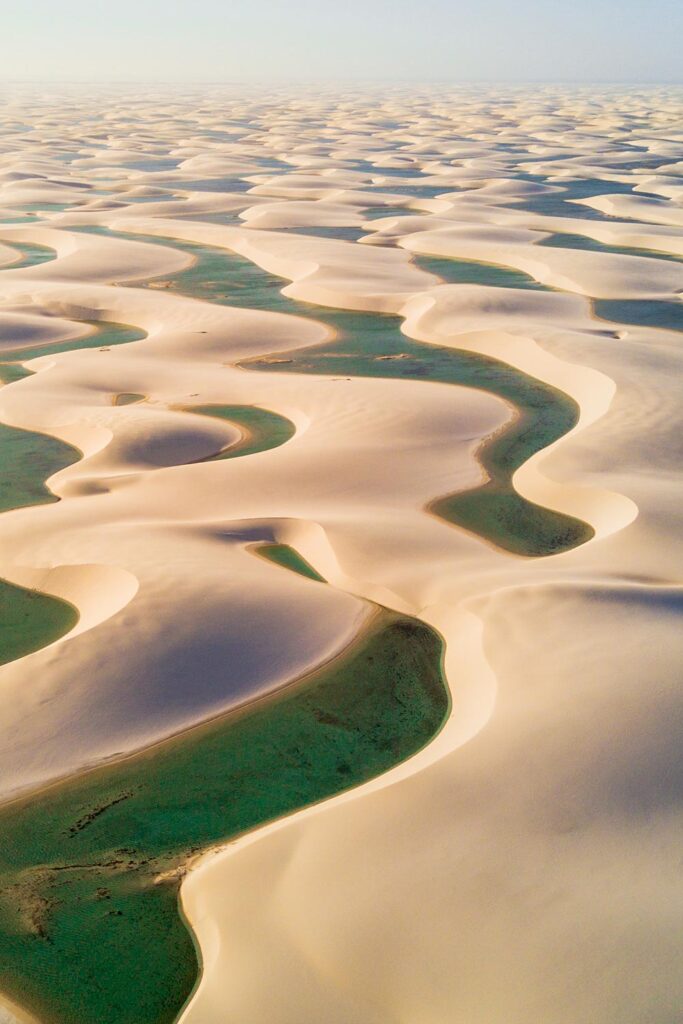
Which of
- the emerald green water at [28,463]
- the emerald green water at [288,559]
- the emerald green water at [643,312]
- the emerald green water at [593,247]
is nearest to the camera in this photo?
the emerald green water at [288,559]

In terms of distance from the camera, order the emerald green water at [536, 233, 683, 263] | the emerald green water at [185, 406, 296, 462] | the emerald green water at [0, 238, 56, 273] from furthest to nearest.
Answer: the emerald green water at [536, 233, 683, 263]
the emerald green water at [0, 238, 56, 273]
the emerald green water at [185, 406, 296, 462]

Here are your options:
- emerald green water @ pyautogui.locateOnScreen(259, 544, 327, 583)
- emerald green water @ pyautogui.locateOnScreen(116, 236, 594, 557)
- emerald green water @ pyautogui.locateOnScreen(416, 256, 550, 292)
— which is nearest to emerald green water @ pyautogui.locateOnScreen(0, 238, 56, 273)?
emerald green water @ pyautogui.locateOnScreen(116, 236, 594, 557)

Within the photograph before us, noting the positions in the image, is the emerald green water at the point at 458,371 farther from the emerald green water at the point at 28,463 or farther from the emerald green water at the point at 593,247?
the emerald green water at the point at 28,463

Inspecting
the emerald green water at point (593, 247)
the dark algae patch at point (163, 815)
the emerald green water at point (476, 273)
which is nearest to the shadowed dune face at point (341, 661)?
the dark algae patch at point (163, 815)

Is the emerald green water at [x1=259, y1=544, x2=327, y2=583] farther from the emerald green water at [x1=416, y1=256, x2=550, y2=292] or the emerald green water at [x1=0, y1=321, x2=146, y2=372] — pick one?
the emerald green water at [x1=416, y1=256, x2=550, y2=292]

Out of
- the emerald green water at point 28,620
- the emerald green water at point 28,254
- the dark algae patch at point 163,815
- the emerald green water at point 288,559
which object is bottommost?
the dark algae patch at point 163,815

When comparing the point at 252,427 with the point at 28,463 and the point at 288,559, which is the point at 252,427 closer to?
the point at 28,463

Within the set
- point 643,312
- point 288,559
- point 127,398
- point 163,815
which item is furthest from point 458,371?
point 163,815
